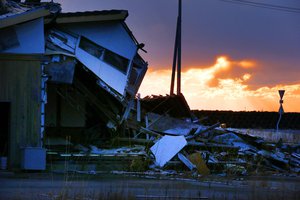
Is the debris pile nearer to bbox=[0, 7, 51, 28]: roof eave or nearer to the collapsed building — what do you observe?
the collapsed building

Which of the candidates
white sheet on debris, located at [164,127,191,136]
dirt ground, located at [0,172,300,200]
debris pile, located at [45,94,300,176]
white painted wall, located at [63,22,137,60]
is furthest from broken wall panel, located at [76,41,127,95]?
dirt ground, located at [0,172,300,200]

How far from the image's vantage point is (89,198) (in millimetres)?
10906

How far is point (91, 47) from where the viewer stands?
23.2 m

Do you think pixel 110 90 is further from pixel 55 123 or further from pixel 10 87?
pixel 10 87

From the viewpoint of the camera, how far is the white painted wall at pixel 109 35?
23.0 meters

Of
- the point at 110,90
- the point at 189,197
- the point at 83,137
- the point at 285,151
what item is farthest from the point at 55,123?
the point at 189,197

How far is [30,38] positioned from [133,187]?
790 centimetres

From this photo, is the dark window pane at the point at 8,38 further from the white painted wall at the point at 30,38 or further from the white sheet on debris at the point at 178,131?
the white sheet on debris at the point at 178,131

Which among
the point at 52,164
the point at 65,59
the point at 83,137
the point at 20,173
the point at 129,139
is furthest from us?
the point at 83,137

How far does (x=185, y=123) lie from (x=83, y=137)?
474 cm

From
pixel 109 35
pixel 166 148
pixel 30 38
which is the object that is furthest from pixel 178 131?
pixel 30 38

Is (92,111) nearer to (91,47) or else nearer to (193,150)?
(91,47)

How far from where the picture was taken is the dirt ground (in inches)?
459

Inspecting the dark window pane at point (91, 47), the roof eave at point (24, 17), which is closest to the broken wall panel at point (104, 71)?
the dark window pane at point (91, 47)
